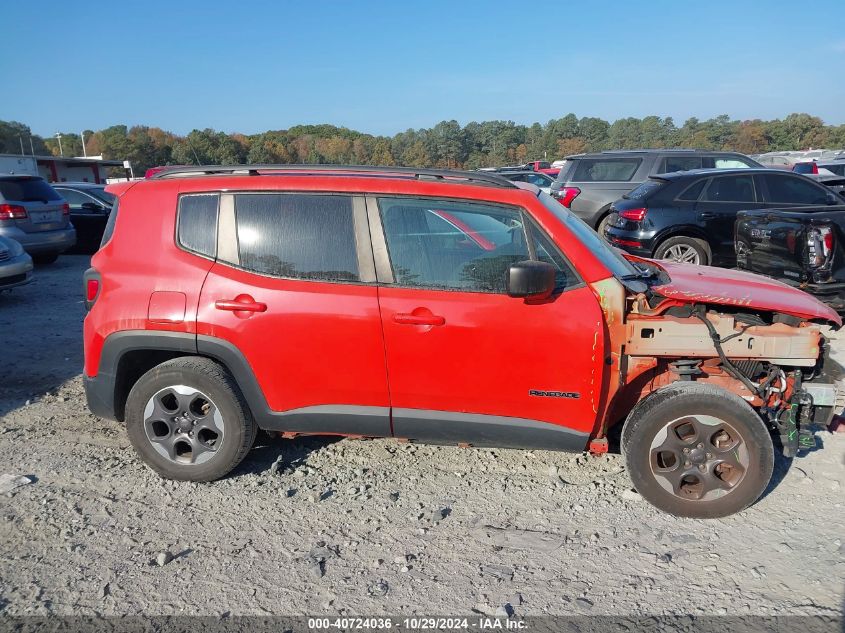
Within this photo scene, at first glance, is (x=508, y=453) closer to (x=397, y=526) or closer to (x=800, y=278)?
(x=397, y=526)

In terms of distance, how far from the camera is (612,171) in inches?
516

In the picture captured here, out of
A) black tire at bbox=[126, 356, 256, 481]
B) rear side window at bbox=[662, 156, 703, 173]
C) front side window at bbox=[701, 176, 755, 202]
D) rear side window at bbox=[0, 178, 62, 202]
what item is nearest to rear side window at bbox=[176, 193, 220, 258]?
black tire at bbox=[126, 356, 256, 481]

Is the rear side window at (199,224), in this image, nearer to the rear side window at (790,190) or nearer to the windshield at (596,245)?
the windshield at (596,245)

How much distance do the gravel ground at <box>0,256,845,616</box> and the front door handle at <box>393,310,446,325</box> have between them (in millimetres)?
1037

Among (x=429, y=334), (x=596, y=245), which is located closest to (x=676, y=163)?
(x=596, y=245)

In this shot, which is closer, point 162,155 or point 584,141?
point 162,155

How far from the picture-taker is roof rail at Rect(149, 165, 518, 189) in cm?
384

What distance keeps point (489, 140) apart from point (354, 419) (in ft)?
195

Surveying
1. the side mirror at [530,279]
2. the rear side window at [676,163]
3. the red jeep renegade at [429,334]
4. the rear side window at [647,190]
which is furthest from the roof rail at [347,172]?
the rear side window at [676,163]

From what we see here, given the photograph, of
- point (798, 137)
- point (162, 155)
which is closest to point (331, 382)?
point (162, 155)

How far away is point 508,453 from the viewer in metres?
4.31

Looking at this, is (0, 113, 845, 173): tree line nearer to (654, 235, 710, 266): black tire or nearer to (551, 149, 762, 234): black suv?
(551, 149, 762, 234): black suv

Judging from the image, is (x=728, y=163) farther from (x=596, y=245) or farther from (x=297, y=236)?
(x=297, y=236)

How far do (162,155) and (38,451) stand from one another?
195ft
